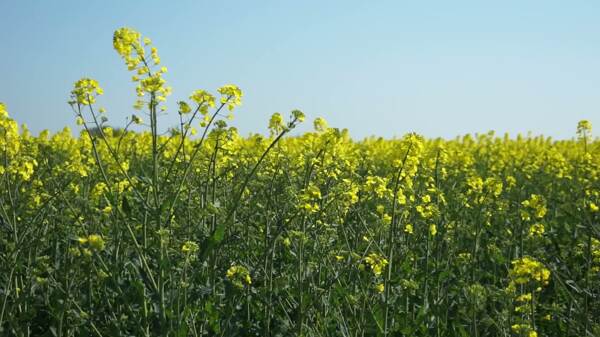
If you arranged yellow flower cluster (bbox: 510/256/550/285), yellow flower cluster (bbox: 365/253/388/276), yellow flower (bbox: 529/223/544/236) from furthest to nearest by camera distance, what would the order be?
1. yellow flower (bbox: 529/223/544/236)
2. yellow flower cluster (bbox: 365/253/388/276)
3. yellow flower cluster (bbox: 510/256/550/285)

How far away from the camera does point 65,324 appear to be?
412 cm

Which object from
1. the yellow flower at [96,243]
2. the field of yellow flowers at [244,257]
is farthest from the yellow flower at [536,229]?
the yellow flower at [96,243]

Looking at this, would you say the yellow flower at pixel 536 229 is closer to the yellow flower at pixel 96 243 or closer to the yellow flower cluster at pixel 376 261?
the yellow flower cluster at pixel 376 261

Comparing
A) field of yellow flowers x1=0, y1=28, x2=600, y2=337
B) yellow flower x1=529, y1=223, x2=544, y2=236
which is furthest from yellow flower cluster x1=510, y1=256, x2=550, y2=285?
yellow flower x1=529, y1=223, x2=544, y2=236

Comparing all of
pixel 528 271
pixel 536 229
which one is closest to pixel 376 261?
pixel 528 271

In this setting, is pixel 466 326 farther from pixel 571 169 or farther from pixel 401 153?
pixel 571 169

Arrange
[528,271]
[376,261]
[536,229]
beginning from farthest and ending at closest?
[536,229], [376,261], [528,271]

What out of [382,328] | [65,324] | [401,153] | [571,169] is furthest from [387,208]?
[571,169]

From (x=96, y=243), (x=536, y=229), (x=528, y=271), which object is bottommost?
(x=528, y=271)

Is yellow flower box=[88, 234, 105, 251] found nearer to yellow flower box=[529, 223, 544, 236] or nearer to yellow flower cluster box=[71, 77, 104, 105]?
yellow flower cluster box=[71, 77, 104, 105]

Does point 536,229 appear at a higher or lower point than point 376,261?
higher

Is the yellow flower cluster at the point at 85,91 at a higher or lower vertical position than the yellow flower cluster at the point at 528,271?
higher

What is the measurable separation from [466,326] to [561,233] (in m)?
2.68

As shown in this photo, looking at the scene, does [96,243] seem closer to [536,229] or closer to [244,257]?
[244,257]
